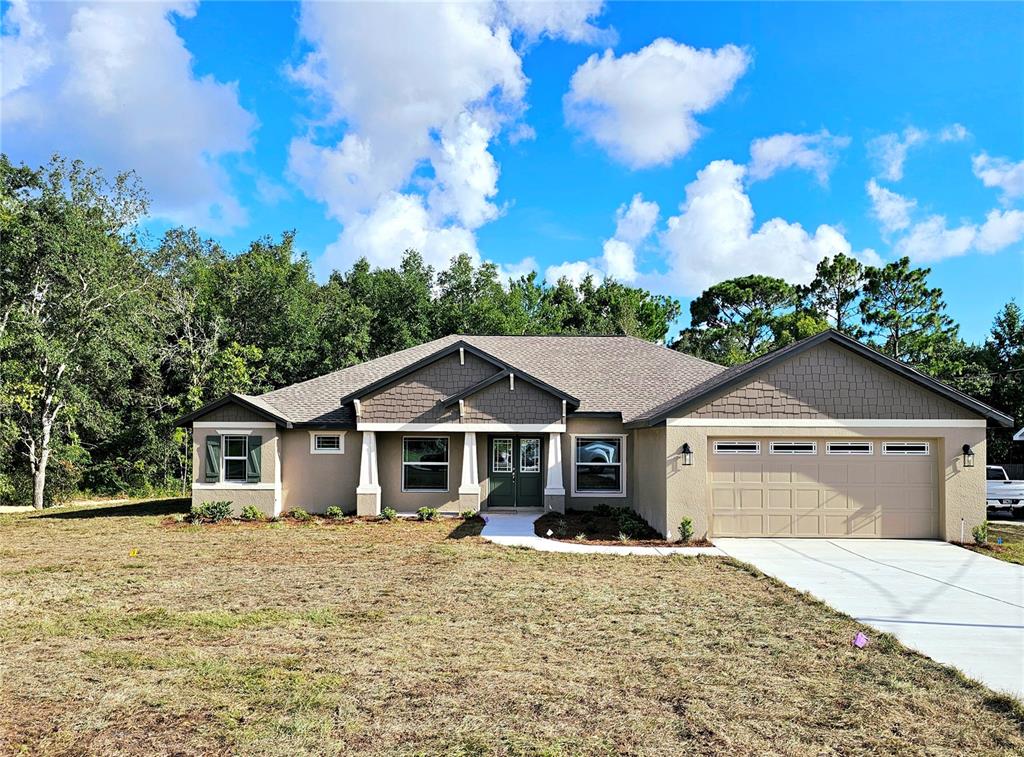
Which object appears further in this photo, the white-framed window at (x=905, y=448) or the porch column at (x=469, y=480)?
the porch column at (x=469, y=480)

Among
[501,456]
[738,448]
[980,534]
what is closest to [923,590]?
[738,448]

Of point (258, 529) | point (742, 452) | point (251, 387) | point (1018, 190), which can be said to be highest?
point (1018, 190)

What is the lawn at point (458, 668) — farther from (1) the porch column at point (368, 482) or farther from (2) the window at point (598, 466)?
(2) the window at point (598, 466)

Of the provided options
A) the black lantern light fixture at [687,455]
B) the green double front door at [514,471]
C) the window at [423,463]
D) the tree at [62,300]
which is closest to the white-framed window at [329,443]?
the window at [423,463]

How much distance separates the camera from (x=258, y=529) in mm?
15797

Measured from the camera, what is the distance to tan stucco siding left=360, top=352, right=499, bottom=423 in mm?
18125

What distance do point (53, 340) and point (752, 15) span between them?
2256cm

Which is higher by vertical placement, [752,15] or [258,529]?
[752,15]

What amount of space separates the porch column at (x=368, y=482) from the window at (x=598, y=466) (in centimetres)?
542

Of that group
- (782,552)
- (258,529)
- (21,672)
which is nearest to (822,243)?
(782,552)

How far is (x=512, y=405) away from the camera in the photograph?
59.4ft

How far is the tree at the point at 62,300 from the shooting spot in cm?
2191

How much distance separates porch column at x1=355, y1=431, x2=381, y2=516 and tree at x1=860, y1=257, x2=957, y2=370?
29.9 meters

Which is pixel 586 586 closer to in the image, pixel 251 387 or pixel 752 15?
pixel 752 15
